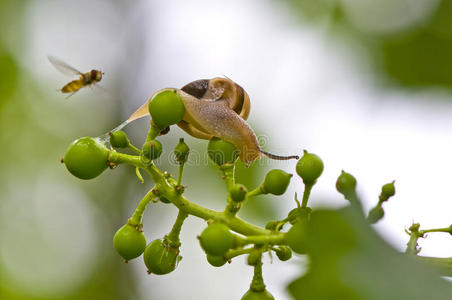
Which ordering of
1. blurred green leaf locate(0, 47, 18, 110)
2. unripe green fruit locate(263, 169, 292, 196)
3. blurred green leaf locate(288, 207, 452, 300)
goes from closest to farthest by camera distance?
blurred green leaf locate(288, 207, 452, 300) < unripe green fruit locate(263, 169, 292, 196) < blurred green leaf locate(0, 47, 18, 110)

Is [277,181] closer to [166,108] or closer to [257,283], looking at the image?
[257,283]

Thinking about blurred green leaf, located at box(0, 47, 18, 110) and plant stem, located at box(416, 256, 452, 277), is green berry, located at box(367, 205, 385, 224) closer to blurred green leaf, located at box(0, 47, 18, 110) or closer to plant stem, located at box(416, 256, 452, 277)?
plant stem, located at box(416, 256, 452, 277)

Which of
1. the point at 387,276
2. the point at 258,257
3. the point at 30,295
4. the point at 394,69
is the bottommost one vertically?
the point at 30,295

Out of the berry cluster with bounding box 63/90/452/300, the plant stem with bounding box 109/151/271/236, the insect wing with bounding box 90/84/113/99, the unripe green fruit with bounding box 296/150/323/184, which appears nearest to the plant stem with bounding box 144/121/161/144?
the berry cluster with bounding box 63/90/452/300

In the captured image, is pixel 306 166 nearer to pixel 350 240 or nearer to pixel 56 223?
pixel 350 240

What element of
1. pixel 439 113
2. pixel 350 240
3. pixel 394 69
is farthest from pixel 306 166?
pixel 394 69

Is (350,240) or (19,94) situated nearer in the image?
(350,240)

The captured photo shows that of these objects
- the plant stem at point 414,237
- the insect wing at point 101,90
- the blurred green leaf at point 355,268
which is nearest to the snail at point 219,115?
the plant stem at point 414,237
